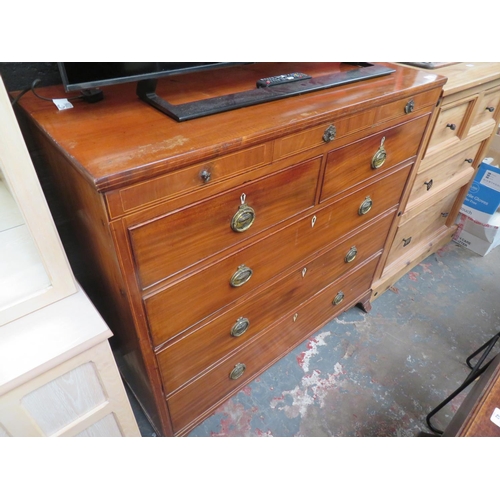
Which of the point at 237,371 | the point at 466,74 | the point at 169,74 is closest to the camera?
the point at 169,74

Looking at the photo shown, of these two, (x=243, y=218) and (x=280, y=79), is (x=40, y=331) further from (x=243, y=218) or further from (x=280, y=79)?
(x=280, y=79)

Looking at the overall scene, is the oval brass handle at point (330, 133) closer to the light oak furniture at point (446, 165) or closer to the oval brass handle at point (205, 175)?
the oval brass handle at point (205, 175)

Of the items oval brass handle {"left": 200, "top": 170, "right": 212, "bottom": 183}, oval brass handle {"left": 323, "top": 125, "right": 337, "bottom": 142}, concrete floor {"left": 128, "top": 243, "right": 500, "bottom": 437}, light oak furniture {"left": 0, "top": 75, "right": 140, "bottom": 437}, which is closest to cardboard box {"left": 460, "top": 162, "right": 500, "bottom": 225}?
concrete floor {"left": 128, "top": 243, "right": 500, "bottom": 437}

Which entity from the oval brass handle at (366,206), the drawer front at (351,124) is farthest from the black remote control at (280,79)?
the oval brass handle at (366,206)

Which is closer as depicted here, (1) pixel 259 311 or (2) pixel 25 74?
(2) pixel 25 74

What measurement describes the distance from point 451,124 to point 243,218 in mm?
1095

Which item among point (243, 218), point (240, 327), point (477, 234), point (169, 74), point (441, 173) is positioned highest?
point (169, 74)

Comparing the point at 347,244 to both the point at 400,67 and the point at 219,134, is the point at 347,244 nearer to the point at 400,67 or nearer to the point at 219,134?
A: the point at 400,67

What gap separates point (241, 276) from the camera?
0.97 m

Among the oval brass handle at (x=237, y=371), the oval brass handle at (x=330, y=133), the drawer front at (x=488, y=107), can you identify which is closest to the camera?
the oval brass handle at (x=330, y=133)

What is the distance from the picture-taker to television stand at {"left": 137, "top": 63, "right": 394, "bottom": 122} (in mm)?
784

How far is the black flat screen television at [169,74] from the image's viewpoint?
713 mm

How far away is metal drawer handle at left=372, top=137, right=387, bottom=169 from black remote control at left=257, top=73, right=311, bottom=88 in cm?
32

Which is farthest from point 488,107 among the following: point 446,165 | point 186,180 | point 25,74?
point 25,74
